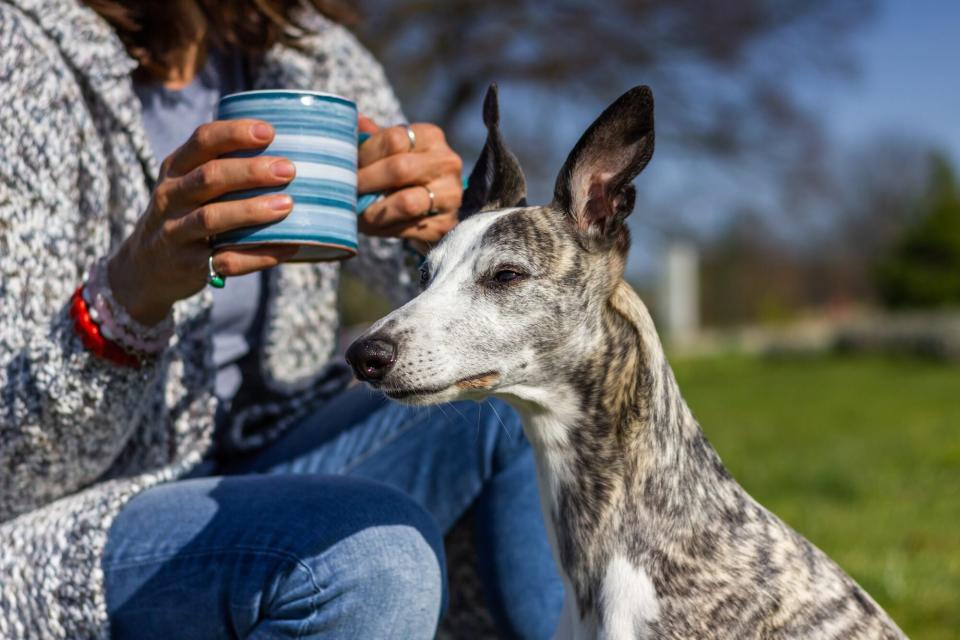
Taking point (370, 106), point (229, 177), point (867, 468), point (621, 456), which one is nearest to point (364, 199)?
point (229, 177)

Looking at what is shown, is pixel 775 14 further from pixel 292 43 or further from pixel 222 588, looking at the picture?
pixel 222 588

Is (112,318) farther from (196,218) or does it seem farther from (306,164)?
(306,164)

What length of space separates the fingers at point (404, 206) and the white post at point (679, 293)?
17107mm

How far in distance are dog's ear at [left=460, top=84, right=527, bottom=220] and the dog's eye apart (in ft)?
0.80

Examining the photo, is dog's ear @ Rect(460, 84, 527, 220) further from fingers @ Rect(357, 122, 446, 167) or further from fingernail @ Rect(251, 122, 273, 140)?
fingernail @ Rect(251, 122, 273, 140)

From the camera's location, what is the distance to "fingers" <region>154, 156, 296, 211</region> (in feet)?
5.75

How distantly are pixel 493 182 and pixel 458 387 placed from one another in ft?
1.83

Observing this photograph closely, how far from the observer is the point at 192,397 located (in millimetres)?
2412

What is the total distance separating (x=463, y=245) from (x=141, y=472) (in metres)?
0.90

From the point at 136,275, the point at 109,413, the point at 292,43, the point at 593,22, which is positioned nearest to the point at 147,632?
the point at 109,413

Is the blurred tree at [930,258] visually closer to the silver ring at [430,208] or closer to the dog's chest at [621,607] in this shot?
the silver ring at [430,208]

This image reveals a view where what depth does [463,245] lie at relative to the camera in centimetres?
207

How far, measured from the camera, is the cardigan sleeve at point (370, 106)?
2635mm

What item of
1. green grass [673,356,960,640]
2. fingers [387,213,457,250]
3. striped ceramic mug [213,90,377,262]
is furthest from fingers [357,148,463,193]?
green grass [673,356,960,640]
